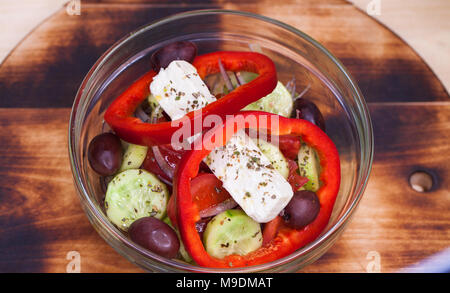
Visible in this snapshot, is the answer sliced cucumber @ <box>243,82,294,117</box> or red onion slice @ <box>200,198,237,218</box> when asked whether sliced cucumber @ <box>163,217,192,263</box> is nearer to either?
red onion slice @ <box>200,198,237,218</box>

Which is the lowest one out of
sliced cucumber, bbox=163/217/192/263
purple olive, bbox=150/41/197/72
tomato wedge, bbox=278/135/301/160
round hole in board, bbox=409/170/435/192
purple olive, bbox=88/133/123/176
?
sliced cucumber, bbox=163/217/192/263

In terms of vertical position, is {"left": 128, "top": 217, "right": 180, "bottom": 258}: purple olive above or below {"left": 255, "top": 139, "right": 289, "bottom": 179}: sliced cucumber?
below

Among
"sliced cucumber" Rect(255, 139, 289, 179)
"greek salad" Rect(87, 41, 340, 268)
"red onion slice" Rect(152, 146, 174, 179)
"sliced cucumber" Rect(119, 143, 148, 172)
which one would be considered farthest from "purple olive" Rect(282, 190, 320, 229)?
"sliced cucumber" Rect(119, 143, 148, 172)

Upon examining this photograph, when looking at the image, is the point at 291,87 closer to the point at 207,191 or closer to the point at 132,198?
the point at 207,191

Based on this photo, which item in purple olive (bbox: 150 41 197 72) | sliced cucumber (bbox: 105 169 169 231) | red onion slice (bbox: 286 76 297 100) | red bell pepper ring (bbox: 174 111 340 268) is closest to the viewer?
red bell pepper ring (bbox: 174 111 340 268)

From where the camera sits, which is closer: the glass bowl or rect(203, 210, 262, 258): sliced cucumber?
rect(203, 210, 262, 258): sliced cucumber

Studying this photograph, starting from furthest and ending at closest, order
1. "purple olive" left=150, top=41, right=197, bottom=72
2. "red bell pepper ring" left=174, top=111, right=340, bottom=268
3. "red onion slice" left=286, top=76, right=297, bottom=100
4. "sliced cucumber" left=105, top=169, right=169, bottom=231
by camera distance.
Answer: "red onion slice" left=286, top=76, right=297, bottom=100 → "purple olive" left=150, top=41, right=197, bottom=72 → "sliced cucumber" left=105, top=169, right=169, bottom=231 → "red bell pepper ring" left=174, top=111, right=340, bottom=268

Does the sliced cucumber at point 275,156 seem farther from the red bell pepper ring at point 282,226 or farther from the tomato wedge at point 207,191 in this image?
the tomato wedge at point 207,191
